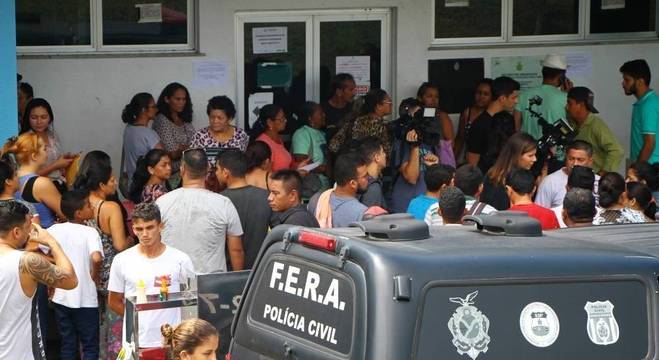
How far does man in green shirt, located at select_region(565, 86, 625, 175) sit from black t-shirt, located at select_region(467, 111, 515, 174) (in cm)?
60

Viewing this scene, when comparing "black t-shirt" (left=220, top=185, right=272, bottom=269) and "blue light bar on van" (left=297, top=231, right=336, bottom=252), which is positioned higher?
"blue light bar on van" (left=297, top=231, right=336, bottom=252)

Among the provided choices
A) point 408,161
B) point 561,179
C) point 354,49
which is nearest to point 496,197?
point 561,179

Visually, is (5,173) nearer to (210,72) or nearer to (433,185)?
(433,185)

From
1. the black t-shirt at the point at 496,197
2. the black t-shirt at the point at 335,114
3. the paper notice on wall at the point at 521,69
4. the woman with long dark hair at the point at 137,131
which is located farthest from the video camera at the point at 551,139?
the woman with long dark hair at the point at 137,131

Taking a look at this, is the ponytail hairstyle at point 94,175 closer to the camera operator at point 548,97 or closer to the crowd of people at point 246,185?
the crowd of people at point 246,185

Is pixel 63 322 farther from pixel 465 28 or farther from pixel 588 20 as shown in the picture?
pixel 588 20

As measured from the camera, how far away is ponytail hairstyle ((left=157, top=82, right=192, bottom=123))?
11406mm

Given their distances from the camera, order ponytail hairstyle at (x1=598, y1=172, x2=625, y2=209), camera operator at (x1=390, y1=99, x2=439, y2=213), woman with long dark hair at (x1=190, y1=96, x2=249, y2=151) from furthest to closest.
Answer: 1. woman with long dark hair at (x1=190, y1=96, x2=249, y2=151)
2. camera operator at (x1=390, y1=99, x2=439, y2=213)
3. ponytail hairstyle at (x1=598, y1=172, x2=625, y2=209)

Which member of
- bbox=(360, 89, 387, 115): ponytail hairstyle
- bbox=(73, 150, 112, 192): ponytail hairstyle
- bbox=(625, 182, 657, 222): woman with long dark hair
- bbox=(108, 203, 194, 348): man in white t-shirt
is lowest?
bbox=(108, 203, 194, 348): man in white t-shirt

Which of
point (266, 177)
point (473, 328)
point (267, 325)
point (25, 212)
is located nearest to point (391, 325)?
point (473, 328)

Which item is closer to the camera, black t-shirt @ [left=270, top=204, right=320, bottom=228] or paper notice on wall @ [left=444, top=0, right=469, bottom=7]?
black t-shirt @ [left=270, top=204, right=320, bottom=228]

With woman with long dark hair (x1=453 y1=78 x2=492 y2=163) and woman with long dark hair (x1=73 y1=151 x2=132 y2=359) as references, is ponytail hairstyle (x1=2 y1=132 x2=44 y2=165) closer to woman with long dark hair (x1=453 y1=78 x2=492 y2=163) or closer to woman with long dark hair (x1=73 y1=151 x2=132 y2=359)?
woman with long dark hair (x1=73 y1=151 x2=132 y2=359)

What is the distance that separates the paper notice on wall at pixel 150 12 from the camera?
11930 millimetres

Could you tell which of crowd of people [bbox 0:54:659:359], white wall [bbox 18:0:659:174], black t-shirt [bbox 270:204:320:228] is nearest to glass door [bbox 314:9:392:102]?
white wall [bbox 18:0:659:174]
